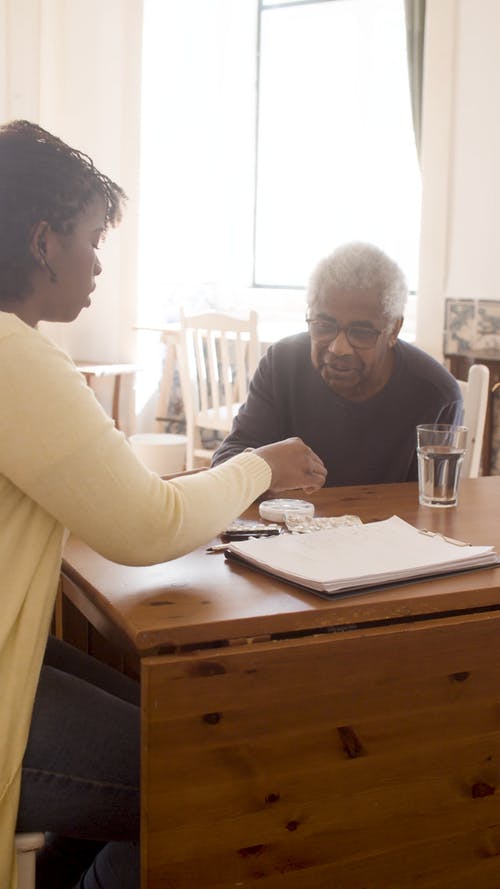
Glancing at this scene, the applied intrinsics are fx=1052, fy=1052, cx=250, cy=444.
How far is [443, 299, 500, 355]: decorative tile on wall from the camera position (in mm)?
4219

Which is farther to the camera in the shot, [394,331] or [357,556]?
[394,331]

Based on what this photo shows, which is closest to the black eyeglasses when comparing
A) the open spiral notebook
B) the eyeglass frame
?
the eyeglass frame

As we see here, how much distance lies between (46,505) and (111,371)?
3862mm

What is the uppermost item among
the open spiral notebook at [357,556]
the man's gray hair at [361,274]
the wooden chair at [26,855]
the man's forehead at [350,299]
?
the man's gray hair at [361,274]

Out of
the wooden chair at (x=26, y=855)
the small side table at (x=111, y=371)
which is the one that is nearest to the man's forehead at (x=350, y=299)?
the wooden chair at (x=26, y=855)

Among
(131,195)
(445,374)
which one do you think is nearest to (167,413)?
(131,195)

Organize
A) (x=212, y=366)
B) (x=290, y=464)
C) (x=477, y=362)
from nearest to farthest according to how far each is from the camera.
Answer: (x=290, y=464) < (x=477, y=362) < (x=212, y=366)

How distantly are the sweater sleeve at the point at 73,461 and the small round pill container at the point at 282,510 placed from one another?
15.5 inches

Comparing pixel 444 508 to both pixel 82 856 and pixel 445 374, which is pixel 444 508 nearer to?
pixel 445 374

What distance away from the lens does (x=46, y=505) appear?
1.13m

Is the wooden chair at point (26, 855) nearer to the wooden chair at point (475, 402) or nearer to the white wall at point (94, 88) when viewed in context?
the wooden chair at point (475, 402)

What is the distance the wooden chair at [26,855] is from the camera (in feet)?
3.87

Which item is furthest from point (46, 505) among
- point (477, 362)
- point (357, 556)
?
point (477, 362)

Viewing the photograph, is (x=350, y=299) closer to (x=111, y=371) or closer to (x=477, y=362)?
(x=477, y=362)
